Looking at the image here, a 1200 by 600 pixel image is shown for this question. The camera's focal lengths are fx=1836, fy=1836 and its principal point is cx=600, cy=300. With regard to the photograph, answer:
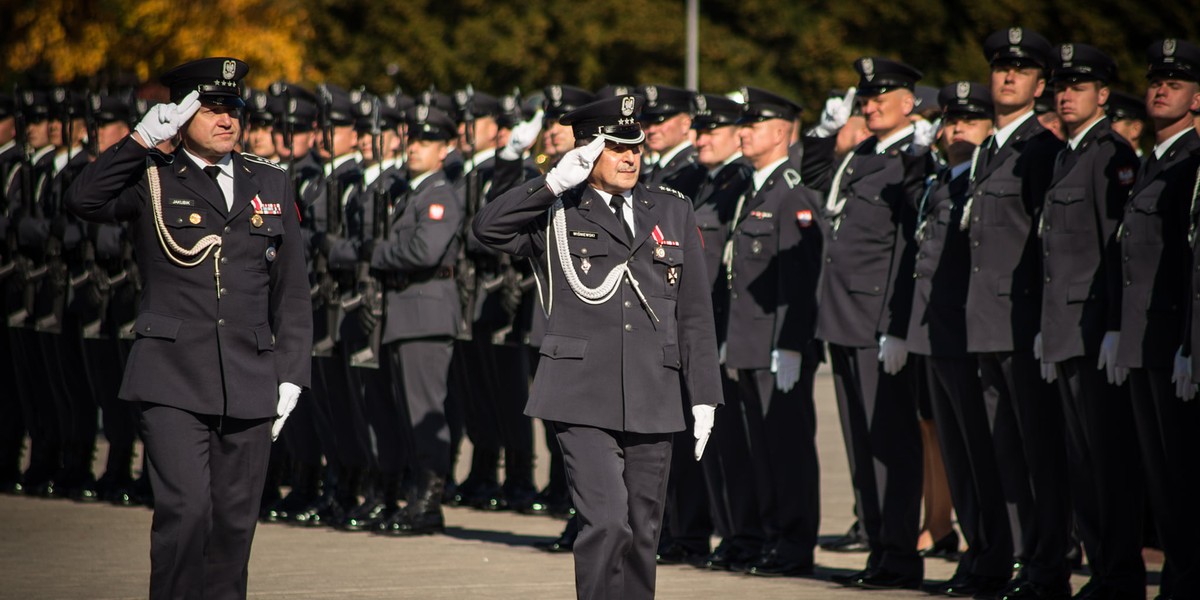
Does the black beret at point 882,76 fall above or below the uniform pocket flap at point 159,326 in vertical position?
above

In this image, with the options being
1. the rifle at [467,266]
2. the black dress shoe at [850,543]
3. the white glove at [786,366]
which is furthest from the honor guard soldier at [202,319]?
the black dress shoe at [850,543]

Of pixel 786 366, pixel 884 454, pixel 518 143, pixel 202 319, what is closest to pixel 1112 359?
pixel 884 454

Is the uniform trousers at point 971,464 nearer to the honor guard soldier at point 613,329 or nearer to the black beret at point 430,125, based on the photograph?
the honor guard soldier at point 613,329

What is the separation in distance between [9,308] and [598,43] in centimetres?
2161

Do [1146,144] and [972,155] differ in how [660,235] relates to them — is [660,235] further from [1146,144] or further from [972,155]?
[1146,144]

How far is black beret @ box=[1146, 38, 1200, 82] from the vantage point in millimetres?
7711

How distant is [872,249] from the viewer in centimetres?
896

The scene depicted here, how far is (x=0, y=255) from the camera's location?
1206 centimetres

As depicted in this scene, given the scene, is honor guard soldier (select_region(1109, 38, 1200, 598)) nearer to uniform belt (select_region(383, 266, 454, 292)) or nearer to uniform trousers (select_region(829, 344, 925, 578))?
uniform trousers (select_region(829, 344, 925, 578))

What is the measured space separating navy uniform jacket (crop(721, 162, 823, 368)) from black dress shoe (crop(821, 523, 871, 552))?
1.36 meters

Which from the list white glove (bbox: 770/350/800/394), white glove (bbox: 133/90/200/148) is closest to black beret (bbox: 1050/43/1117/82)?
white glove (bbox: 770/350/800/394)

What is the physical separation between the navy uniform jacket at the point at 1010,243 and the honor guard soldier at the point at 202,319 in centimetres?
311

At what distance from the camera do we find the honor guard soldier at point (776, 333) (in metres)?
8.92

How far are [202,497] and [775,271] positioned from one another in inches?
144
